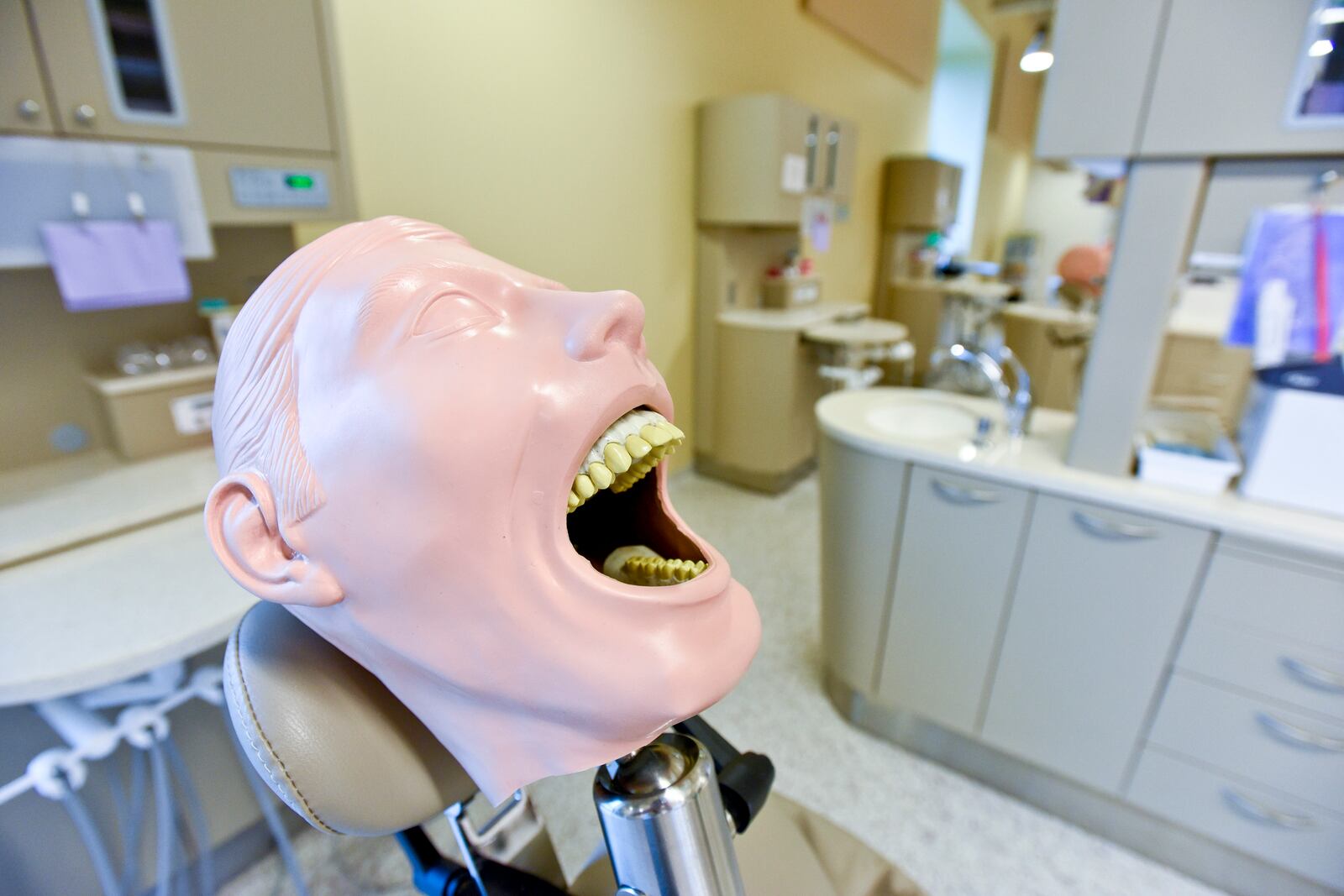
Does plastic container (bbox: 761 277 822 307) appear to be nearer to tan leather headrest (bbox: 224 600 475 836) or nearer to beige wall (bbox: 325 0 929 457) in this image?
beige wall (bbox: 325 0 929 457)

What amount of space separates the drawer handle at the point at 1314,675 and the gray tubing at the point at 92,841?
216 cm

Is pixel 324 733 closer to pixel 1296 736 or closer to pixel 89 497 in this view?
pixel 89 497

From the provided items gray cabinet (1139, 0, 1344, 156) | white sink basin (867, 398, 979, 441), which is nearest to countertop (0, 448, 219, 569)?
white sink basin (867, 398, 979, 441)

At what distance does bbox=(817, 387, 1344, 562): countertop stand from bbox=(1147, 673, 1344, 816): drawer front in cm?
35

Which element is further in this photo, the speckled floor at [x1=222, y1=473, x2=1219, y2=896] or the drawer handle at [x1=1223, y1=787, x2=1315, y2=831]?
the speckled floor at [x1=222, y1=473, x2=1219, y2=896]

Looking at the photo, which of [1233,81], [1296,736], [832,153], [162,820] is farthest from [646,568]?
[832,153]

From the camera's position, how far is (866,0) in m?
3.81

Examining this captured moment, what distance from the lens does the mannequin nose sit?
388 millimetres

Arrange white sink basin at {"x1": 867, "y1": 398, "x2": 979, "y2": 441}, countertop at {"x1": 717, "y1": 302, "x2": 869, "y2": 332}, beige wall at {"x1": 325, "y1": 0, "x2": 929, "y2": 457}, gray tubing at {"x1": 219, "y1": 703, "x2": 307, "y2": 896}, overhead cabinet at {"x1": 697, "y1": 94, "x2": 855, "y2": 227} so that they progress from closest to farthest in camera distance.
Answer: gray tubing at {"x1": 219, "y1": 703, "x2": 307, "y2": 896}, white sink basin at {"x1": 867, "y1": 398, "x2": 979, "y2": 441}, beige wall at {"x1": 325, "y1": 0, "x2": 929, "y2": 457}, overhead cabinet at {"x1": 697, "y1": 94, "x2": 855, "y2": 227}, countertop at {"x1": 717, "y1": 302, "x2": 869, "y2": 332}

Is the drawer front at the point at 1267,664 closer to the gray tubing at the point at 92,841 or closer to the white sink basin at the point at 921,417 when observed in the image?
the white sink basin at the point at 921,417

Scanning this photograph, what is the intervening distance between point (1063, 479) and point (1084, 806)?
2.80 ft

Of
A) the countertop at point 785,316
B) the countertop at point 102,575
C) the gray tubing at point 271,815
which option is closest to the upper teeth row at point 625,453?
the countertop at point 102,575

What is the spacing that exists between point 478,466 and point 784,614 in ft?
7.02

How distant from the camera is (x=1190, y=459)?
1.29 meters
